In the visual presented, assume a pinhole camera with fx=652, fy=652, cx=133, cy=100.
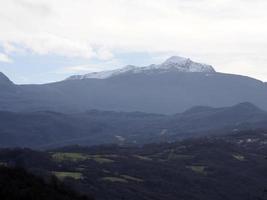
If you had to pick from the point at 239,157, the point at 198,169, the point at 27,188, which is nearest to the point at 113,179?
the point at 198,169

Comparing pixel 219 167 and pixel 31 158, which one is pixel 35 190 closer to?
pixel 31 158

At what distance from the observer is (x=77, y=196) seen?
137ft

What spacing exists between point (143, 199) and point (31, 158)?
138 feet

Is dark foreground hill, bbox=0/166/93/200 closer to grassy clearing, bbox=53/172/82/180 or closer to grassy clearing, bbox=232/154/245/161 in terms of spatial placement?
grassy clearing, bbox=53/172/82/180

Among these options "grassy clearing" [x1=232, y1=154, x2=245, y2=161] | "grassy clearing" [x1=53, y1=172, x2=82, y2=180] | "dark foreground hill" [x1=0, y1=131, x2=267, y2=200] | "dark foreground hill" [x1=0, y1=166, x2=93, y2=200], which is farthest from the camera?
"grassy clearing" [x1=232, y1=154, x2=245, y2=161]

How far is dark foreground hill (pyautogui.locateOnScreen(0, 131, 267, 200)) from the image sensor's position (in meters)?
109

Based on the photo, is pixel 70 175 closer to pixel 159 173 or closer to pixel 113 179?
pixel 113 179

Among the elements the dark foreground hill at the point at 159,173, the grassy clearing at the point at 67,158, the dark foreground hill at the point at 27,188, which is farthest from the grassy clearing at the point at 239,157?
the dark foreground hill at the point at 27,188

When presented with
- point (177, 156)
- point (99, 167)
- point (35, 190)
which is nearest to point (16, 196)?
point (35, 190)

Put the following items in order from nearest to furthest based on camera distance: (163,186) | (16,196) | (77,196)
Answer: (16,196)
(77,196)
(163,186)

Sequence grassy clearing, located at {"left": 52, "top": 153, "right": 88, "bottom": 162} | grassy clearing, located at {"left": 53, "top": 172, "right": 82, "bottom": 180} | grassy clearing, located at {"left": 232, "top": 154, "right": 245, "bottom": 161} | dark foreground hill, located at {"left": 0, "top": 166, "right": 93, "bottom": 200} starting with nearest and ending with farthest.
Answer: dark foreground hill, located at {"left": 0, "top": 166, "right": 93, "bottom": 200} → grassy clearing, located at {"left": 53, "top": 172, "right": 82, "bottom": 180} → grassy clearing, located at {"left": 52, "top": 153, "right": 88, "bottom": 162} → grassy clearing, located at {"left": 232, "top": 154, "right": 245, "bottom": 161}

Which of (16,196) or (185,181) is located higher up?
(16,196)

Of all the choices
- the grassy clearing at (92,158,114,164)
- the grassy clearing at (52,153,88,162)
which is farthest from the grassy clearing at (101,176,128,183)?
the grassy clearing at (92,158,114,164)

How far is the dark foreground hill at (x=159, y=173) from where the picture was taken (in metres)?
109
